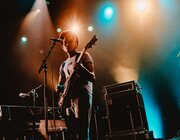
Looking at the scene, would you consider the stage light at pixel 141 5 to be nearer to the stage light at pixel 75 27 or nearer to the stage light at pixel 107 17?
the stage light at pixel 107 17

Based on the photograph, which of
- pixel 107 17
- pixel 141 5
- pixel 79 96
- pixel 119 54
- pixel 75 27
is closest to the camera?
pixel 79 96

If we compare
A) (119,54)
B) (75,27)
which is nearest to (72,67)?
(119,54)

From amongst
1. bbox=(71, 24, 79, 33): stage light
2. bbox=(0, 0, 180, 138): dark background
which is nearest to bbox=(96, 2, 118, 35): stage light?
bbox=(0, 0, 180, 138): dark background

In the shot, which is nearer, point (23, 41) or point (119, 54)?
point (119, 54)

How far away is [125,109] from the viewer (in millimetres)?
5207

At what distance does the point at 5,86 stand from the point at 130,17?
14.3 ft

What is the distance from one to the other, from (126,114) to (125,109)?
101 mm

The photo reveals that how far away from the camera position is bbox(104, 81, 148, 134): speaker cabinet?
5.03m

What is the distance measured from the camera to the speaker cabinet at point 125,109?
5.03m

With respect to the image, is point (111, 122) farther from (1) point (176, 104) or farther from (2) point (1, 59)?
(2) point (1, 59)

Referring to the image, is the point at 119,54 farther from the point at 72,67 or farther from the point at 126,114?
the point at 72,67

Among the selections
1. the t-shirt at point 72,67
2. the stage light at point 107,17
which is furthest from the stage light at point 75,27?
the t-shirt at point 72,67

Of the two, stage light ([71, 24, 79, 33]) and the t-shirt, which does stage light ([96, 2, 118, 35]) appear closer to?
stage light ([71, 24, 79, 33])

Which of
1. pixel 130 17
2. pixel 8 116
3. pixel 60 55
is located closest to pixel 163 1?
pixel 130 17
